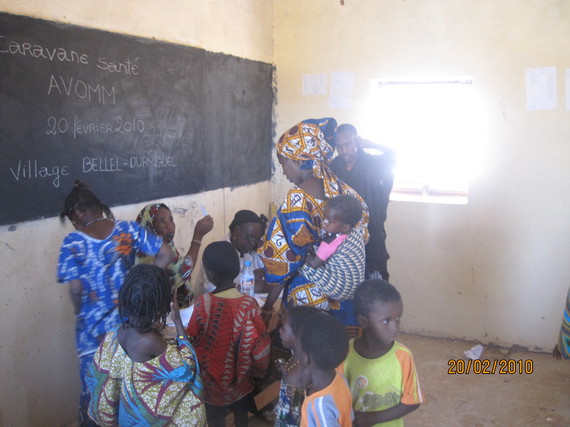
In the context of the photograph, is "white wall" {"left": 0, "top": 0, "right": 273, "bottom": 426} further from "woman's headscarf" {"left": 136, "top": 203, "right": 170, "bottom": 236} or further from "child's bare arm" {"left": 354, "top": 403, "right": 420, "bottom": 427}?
"child's bare arm" {"left": 354, "top": 403, "right": 420, "bottom": 427}

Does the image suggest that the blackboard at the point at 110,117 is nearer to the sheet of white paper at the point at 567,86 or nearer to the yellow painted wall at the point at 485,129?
the yellow painted wall at the point at 485,129

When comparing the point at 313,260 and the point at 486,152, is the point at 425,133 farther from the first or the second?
the point at 313,260

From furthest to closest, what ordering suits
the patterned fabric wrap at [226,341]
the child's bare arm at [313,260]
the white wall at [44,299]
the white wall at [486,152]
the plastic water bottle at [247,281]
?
the white wall at [486,152] → the plastic water bottle at [247,281] → the white wall at [44,299] → the child's bare arm at [313,260] → the patterned fabric wrap at [226,341]

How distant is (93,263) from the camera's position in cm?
217

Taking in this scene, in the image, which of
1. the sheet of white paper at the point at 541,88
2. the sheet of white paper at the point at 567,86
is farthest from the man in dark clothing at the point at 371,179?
the sheet of white paper at the point at 567,86

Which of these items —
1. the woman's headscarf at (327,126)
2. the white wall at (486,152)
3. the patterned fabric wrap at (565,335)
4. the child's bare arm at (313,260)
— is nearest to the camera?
the child's bare arm at (313,260)

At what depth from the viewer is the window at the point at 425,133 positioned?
14.4 ft

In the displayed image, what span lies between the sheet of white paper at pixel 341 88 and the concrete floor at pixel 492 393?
2281mm

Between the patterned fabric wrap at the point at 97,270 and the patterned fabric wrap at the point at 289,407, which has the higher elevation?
the patterned fabric wrap at the point at 97,270

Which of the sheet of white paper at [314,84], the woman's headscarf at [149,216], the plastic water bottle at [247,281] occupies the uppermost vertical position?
the sheet of white paper at [314,84]

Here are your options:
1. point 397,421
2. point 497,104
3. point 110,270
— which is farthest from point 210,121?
point 397,421

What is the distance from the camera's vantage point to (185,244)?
3.73 meters

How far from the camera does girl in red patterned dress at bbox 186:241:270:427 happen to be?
217 cm
